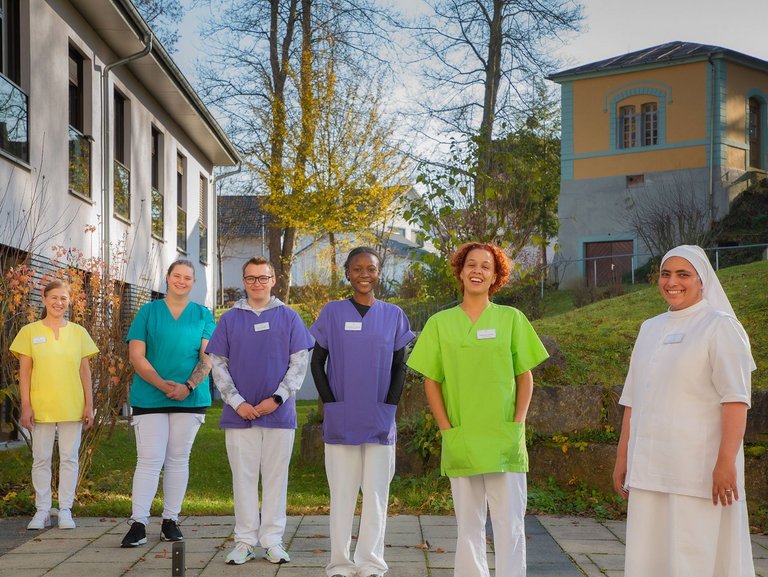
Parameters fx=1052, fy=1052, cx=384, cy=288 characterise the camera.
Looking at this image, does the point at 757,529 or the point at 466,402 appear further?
the point at 757,529

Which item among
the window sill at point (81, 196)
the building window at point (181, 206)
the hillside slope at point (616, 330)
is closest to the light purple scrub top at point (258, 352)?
the hillside slope at point (616, 330)

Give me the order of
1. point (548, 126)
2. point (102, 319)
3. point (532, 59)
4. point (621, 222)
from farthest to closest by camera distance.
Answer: point (548, 126) < point (621, 222) < point (532, 59) < point (102, 319)

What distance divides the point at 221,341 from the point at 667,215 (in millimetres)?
25190

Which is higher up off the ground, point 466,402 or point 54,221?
point 54,221


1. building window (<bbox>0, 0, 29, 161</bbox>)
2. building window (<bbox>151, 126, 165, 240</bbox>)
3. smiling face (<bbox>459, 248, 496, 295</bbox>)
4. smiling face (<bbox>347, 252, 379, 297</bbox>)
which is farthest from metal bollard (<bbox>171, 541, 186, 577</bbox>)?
building window (<bbox>151, 126, 165, 240</bbox>)

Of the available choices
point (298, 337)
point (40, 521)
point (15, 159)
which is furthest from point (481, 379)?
point (15, 159)

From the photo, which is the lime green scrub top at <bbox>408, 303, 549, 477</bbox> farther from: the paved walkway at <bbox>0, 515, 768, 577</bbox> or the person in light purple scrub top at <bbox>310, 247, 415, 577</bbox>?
the paved walkway at <bbox>0, 515, 768, 577</bbox>

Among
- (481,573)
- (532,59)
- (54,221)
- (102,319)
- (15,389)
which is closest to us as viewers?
(481,573)

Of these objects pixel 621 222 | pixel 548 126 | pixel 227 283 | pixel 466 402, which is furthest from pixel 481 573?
pixel 227 283

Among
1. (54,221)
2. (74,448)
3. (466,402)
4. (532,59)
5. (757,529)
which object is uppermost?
(532,59)

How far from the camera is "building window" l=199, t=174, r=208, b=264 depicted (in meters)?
25.3

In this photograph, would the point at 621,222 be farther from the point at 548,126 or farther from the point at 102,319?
the point at 102,319

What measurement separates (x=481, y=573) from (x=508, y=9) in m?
27.4

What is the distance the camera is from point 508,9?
3073 cm
